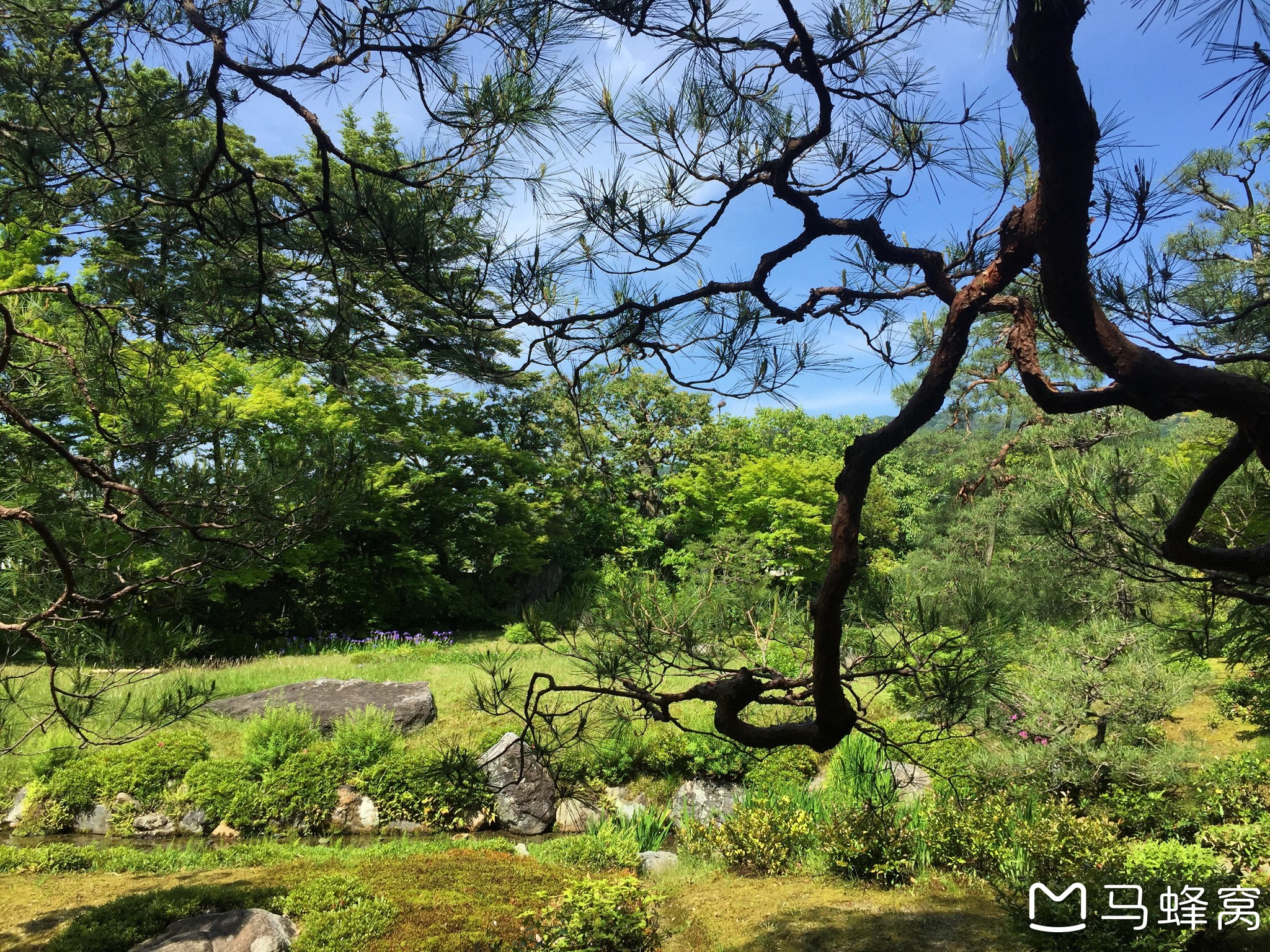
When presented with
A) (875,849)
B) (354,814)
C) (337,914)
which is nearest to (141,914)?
(337,914)

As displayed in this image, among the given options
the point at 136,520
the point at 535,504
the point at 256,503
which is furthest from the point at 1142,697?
the point at 535,504

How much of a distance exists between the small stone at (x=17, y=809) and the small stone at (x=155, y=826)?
0.99 m

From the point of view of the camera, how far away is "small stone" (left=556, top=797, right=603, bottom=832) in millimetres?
7094

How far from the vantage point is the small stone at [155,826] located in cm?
664

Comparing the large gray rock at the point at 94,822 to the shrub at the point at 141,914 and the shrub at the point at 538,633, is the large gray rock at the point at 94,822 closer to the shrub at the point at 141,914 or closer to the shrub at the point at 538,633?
the shrub at the point at 141,914

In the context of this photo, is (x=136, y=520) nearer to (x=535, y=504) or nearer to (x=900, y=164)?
(x=900, y=164)

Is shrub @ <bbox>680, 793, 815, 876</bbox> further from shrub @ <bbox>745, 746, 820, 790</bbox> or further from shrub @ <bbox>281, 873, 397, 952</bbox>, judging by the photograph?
shrub @ <bbox>281, 873, 397, 952</bbox>

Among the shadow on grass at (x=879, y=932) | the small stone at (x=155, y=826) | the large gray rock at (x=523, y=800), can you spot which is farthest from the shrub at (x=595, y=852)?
the small stone at (x=155, y=826)

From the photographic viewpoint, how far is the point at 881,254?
182 centimetres

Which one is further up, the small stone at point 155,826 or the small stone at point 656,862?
the small stone at point 656,862

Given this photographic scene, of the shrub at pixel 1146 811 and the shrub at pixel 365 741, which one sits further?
the shrub at pixel 365 741

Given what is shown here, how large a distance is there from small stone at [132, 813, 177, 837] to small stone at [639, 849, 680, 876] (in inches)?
171

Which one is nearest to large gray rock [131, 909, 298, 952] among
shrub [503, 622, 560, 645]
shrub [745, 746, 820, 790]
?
shrub [503, 622, 560, 645]

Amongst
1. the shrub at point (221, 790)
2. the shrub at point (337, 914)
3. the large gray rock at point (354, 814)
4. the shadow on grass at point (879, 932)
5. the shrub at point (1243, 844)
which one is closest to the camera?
the shadow on grass at point (879, 932)
